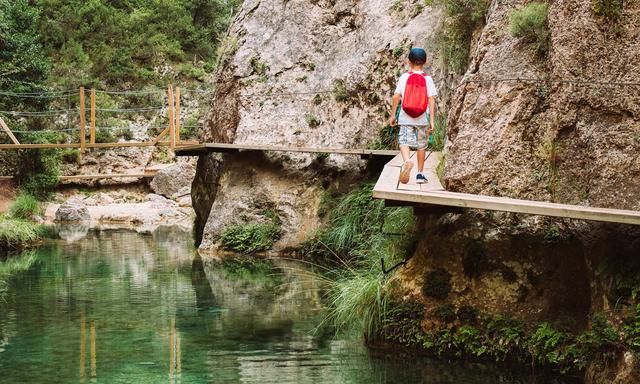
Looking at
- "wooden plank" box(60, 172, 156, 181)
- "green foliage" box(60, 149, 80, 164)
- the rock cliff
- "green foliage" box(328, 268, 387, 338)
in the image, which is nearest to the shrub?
"green foliage" box(60, 149, 80, 164)

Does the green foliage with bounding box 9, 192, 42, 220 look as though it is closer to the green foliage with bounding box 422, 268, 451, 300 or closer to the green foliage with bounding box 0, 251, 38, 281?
the green foliage with bounding box 0, 251, 38, 281

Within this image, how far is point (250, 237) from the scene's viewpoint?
16.6 meters

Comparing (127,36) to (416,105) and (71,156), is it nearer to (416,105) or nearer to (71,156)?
(71,156)

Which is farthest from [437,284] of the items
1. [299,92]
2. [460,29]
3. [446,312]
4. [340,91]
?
[299,92]

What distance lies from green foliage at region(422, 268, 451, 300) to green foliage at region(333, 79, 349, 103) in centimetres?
931

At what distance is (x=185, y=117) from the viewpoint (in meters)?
33.2

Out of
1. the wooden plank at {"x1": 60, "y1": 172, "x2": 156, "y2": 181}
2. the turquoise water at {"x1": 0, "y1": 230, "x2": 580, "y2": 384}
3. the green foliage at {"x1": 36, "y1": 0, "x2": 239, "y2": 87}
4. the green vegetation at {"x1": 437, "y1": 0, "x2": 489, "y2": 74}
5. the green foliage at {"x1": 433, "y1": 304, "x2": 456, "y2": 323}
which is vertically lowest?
the turquoise water at {"x1": 0, "y1": 230, "x2": 580, "y2": 384}

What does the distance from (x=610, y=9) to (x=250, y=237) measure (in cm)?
1041

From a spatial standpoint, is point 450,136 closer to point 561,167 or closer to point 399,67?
point 561,167

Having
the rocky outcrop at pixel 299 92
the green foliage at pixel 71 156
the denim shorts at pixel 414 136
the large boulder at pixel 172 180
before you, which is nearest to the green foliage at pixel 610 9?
the denim shorts at pixel 414 136

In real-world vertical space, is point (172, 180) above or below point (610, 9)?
below

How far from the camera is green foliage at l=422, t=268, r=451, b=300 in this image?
25.6 ft

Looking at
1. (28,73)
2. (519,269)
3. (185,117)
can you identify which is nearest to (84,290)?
(519,269)

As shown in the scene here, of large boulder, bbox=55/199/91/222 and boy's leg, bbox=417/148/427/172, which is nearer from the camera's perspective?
boy's leg, bbox=417/148/427/172
